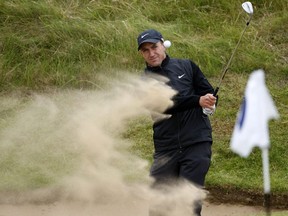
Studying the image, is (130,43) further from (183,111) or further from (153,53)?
(183,111)

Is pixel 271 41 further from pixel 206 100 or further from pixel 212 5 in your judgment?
pixel 206 100

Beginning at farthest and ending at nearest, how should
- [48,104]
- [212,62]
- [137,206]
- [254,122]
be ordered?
[212,62] → [48,104] → [137,206] → [254,122]

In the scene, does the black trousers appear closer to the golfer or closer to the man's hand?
the golfer

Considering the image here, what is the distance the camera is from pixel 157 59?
5.51 metres

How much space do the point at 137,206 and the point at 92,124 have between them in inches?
42.7

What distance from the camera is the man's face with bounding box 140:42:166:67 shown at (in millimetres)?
5508

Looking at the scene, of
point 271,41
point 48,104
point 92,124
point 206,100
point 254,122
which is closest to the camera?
point 254,122

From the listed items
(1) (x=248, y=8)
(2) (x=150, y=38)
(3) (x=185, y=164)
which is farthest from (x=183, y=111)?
(1) (x=248, y=8)

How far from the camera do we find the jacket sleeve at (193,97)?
17.6 feet

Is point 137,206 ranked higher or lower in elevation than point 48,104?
lower

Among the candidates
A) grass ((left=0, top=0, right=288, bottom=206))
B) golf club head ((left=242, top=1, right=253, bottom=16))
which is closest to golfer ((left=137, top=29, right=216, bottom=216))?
golf club head ((left=242, top=1, right=253, bottom=16))

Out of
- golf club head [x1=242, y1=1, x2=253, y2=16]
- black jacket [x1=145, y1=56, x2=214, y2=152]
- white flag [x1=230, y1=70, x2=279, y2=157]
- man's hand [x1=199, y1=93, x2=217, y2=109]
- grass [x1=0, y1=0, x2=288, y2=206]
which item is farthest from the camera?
grass [x1=0, y1=0, x2=288, y2=206]

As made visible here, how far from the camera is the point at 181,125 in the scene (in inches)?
216

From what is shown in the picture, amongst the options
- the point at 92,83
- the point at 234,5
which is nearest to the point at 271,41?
the point at 234,5
